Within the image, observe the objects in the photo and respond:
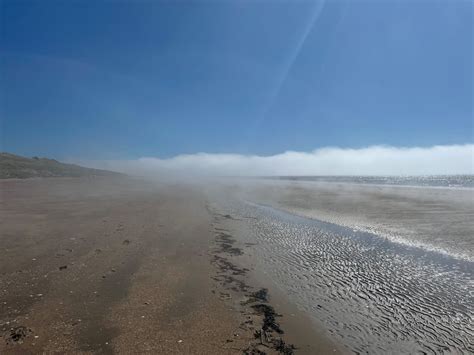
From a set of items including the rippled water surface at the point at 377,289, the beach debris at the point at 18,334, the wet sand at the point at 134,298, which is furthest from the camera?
the rippled water surface at the point at 377,289

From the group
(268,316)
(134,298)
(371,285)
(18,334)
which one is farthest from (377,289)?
(18,334)

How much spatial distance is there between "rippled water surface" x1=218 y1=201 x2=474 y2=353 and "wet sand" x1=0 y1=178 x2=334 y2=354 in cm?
91

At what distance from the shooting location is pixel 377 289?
27.7 ft

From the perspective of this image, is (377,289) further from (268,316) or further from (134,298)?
(134,298)

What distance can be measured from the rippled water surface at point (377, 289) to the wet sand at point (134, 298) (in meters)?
0.91

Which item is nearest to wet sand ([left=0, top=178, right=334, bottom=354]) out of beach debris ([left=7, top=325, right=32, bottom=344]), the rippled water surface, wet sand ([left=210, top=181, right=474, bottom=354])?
beach debris ([left=7, top=325, right=32, bottom=344])

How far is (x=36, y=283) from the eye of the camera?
7734mm

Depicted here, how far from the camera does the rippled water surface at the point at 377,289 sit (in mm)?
6074

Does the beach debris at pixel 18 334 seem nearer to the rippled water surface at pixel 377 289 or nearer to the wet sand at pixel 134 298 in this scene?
the wet sand at pixel 134 298

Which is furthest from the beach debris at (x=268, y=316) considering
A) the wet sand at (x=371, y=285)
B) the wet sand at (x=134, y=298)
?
the wet sand at (x=371, y=285)

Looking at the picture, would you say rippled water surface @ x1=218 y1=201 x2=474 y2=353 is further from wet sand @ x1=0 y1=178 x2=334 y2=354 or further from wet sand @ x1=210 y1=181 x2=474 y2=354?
wet sand @ x1=0 y1=178 x2=334 y2=354

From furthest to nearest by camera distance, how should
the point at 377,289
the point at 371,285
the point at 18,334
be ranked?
the point at 371,285
the point at 377,289
the point at 18,334

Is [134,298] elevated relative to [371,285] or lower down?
elevated

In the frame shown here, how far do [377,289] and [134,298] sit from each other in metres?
6.80
